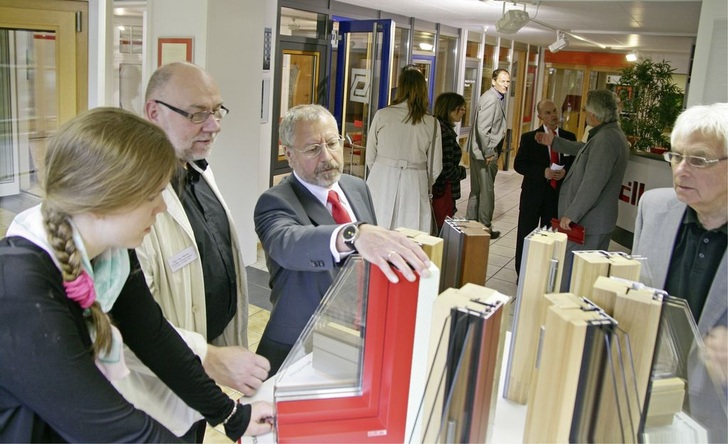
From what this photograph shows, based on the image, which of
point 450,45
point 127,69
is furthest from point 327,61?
point 450,45

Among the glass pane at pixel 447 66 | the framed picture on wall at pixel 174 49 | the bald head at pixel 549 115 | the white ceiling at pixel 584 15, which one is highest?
the white ceiling at pixel 584 15

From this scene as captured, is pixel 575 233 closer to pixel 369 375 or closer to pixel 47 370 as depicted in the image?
pixel 369 375

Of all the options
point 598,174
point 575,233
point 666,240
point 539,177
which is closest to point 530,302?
point 666,240

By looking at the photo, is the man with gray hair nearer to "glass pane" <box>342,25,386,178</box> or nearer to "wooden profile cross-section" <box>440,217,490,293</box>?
"wooden profile cross-section" <box>440,217,490,293</box>

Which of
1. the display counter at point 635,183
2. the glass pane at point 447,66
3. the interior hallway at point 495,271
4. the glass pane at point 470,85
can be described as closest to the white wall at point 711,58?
the display counter at point 635,183

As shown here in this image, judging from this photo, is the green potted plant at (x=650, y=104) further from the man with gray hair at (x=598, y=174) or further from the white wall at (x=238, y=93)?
the white wall at (x=238, y=93)

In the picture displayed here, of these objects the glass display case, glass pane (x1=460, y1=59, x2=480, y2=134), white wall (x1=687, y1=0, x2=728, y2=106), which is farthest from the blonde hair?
glass pane (x1=460, y1=59, x2=480, y2=134)

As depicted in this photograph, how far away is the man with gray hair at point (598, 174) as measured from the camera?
163 inches

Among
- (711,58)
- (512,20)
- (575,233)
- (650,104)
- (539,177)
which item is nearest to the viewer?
(575,233)

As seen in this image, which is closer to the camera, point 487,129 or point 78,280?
point 78,280

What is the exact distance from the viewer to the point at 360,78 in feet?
24.1

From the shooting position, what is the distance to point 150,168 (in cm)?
112

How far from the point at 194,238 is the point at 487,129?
5136mm

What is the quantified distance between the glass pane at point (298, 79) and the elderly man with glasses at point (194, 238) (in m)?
4.40
